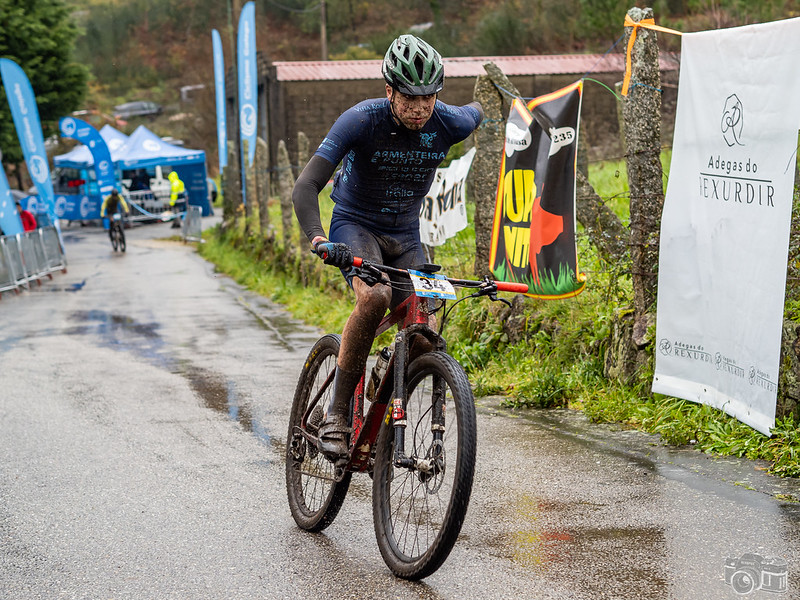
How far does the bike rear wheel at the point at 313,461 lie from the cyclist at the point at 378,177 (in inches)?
10.2

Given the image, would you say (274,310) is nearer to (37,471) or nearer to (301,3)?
(37,471)

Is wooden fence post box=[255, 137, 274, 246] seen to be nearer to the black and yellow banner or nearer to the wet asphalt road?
the wet asphalt road

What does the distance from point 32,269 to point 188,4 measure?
3109 inches

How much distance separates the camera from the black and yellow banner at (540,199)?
25.2 ft

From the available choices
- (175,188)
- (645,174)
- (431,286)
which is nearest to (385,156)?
(431,286)

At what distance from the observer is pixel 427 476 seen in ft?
14.1

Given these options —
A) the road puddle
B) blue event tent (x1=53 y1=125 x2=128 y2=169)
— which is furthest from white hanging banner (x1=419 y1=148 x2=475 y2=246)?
blue event tent (x1=53 y1=125 x2=128 y2=169)

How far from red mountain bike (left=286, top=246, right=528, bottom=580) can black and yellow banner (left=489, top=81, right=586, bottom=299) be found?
305cm

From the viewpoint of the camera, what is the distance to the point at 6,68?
968 inches

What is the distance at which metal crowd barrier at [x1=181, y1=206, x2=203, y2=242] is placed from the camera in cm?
3294

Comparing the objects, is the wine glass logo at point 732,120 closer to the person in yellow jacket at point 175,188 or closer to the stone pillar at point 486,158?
the stone pillar at point 486,158

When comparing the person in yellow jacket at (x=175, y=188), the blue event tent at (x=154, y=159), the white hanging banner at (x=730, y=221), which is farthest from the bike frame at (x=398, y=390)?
the blue event tent at (x=154, y=159)

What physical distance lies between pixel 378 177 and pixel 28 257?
18807 mm

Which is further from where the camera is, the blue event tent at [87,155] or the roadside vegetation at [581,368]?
the blue event tent at [87,155]
